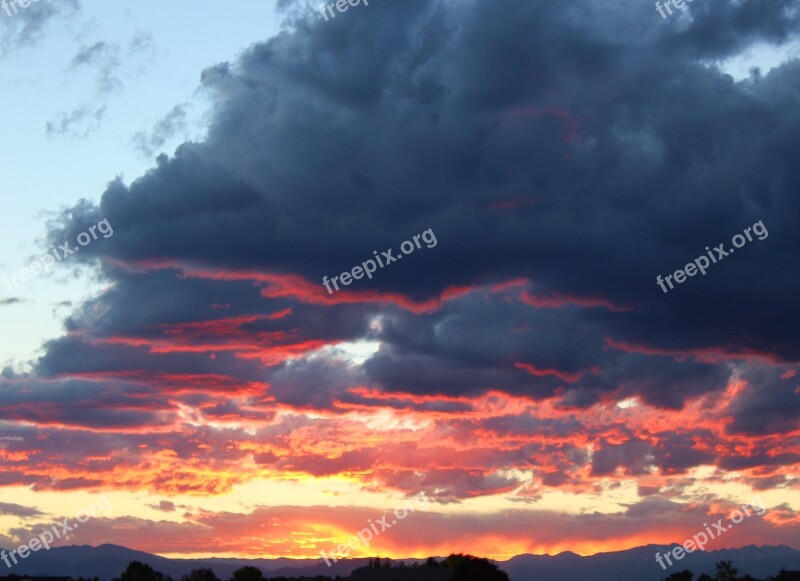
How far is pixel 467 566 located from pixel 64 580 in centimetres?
7759

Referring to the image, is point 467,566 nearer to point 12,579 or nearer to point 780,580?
point 780,580

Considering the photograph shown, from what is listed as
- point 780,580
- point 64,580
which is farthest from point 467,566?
point 64,580

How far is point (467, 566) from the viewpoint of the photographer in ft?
618

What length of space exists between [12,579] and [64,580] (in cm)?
1035

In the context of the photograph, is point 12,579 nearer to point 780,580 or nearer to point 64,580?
point 64,580

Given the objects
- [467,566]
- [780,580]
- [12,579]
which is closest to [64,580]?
[12,579]

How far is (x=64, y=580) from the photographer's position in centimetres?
19850

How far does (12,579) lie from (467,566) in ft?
288

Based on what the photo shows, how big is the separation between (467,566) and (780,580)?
2403 inches

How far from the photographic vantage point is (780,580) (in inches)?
7756

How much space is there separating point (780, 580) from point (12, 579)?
147300 mm

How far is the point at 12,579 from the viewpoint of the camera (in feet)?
654

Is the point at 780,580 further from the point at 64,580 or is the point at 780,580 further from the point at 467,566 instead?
the point at 64,580

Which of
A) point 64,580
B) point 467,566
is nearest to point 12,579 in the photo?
point 64,580
